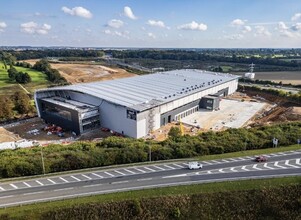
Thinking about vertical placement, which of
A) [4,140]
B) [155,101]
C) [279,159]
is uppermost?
[155,101]

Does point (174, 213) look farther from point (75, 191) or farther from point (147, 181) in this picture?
point (75, 191)

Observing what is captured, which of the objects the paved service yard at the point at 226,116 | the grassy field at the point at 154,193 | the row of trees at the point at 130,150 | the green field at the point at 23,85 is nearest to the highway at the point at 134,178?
the grassy field at the point at 154,193

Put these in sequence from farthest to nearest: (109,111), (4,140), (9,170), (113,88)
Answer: (113,88) < (109,111) < (4,140) < (9,170)

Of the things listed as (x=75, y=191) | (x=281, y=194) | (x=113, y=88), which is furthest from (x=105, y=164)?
(x=113, y=88)

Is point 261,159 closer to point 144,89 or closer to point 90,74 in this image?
point 144,89

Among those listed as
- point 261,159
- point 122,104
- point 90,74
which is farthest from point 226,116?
point 90,74

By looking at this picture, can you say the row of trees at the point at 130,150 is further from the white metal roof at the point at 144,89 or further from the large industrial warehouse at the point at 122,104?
the white metal roof at the point at 144,89
